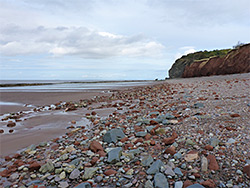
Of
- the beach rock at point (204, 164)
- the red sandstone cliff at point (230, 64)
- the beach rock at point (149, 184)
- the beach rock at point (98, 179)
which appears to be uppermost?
the red sandstone cliff at point (230, 64)

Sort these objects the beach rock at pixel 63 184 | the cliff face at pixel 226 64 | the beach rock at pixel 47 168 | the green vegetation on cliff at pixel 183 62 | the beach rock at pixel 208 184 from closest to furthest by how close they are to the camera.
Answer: the beach rock at pixel 208 184 < the beach rock at pixel 63 184 < the beach rock at pixel 47 168 < the cliff face at pixel 226 64 < the green vegetation on cliff at pixel 183 62

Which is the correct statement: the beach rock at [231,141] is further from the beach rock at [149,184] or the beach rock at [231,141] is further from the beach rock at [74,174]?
the beach rock at [74,174]

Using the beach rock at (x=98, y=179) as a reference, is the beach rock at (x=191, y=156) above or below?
above

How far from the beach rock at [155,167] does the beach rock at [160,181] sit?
88 millimetres

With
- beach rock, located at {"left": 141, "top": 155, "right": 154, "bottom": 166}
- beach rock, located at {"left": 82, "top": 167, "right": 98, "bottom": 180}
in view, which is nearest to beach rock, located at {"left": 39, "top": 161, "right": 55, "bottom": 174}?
beach rock, located at {"left": 82, "top": 167, "right": 98, "bottom": 180}

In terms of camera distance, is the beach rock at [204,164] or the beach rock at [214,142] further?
the beach rock at [214,142]

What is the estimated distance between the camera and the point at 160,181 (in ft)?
6.00

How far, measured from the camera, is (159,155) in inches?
94.0

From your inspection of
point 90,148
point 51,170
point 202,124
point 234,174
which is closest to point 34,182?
point 51,170

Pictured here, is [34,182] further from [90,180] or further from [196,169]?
[196,169]

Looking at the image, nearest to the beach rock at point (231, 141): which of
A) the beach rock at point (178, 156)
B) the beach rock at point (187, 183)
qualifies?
the beach rock at point (178, 156)

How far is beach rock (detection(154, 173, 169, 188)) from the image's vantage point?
1.79 meters

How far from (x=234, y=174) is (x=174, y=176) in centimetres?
64

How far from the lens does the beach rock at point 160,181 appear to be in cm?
179
